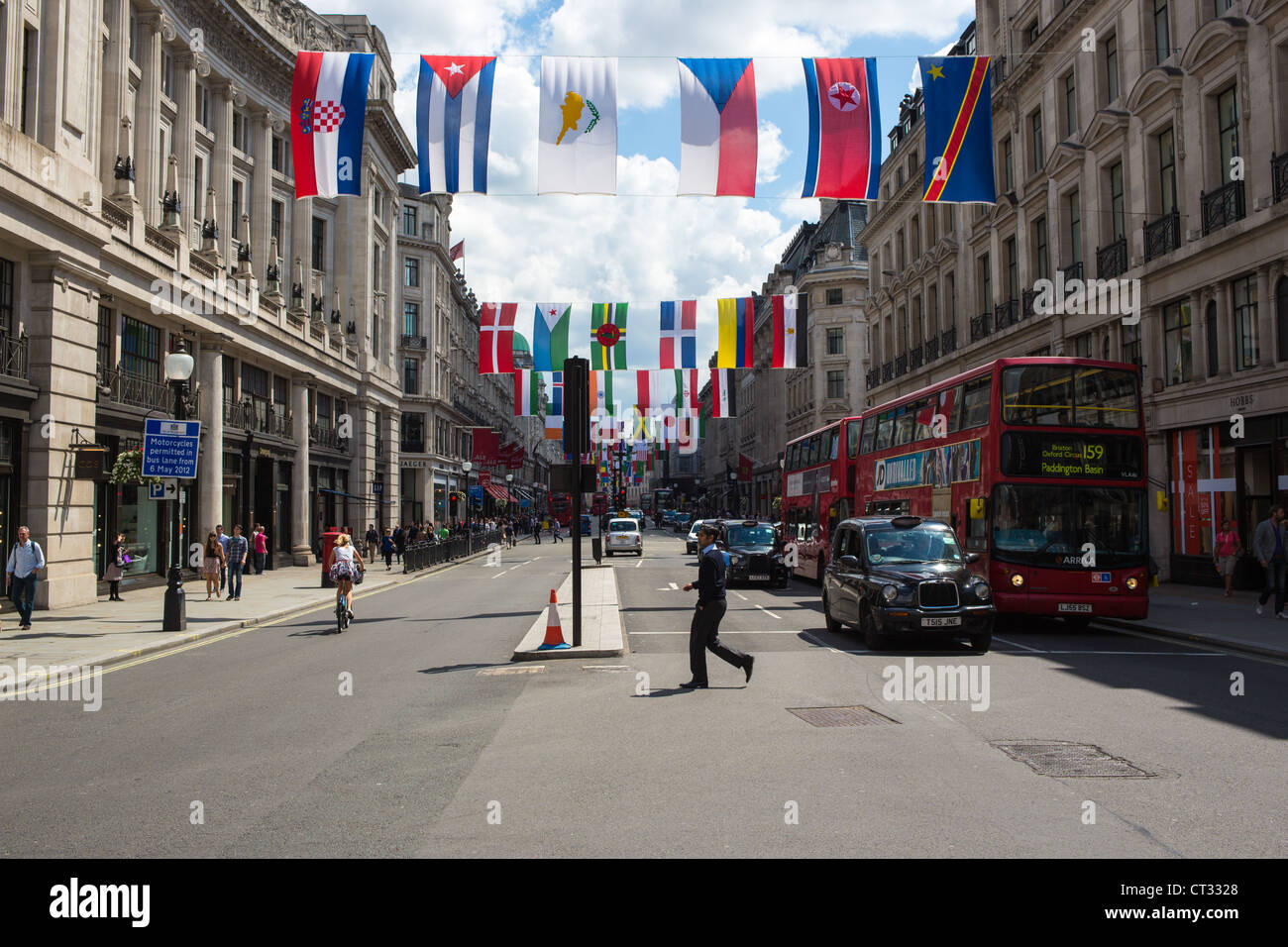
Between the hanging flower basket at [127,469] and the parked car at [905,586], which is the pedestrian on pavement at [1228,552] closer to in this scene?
the parked car at [905,586]

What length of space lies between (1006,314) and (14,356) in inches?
1144

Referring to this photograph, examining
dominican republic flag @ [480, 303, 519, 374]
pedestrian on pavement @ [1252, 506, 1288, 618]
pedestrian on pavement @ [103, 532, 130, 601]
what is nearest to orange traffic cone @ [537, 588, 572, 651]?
pedestrian on pavement @ [1252, 506, 1288, 618]

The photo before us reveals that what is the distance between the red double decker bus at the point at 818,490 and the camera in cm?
2655

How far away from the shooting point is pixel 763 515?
265ft

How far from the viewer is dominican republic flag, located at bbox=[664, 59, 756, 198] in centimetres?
1720

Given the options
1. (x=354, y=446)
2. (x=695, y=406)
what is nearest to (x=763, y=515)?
(x=695, y=406)

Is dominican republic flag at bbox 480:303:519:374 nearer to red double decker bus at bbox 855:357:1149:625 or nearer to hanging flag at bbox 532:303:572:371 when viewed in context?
hanging flag at bbox 532:303:572:371

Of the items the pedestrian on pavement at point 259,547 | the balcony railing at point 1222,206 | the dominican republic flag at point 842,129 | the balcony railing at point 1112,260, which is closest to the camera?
the dominican republic flag at point 842,129

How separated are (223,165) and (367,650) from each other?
→ 80.2 ft

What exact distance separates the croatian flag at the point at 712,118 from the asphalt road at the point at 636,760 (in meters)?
8.85

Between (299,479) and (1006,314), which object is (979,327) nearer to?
(1006,314)

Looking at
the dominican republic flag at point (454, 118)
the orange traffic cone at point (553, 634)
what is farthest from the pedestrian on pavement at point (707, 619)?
the dominican republic flag at point (454, 118)

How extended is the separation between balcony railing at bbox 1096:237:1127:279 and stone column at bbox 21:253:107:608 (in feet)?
84.8
